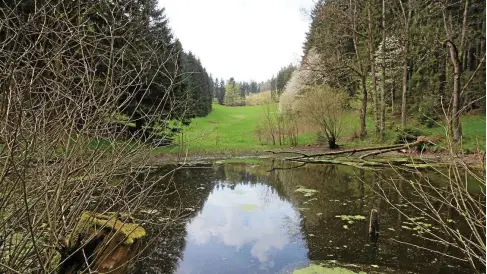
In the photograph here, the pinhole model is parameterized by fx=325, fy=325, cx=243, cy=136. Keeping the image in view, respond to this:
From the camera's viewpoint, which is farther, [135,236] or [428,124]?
[428,124]

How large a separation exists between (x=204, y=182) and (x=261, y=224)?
497 centimetres

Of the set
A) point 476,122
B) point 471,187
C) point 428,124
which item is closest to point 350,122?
point 428,124

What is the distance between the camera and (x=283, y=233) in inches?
279

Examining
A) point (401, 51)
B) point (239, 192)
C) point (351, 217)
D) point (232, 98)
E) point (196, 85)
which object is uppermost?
point (401, 51)

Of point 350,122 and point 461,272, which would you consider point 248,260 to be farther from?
point 350,122

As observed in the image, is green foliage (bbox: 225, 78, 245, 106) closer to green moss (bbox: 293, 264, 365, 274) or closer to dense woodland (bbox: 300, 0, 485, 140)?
dense woodland (bbox: 300, 0, 485, 140)

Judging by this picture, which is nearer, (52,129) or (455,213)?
(52,129)

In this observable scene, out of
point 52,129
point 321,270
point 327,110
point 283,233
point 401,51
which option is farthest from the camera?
point 401,51

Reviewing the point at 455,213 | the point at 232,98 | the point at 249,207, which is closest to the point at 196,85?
the point at 249,207

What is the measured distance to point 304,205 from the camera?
29.5ft

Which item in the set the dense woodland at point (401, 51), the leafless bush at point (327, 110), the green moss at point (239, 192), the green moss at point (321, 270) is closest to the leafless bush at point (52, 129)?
the green moss at point (321, 270)

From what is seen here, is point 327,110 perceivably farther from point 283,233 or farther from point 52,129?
point 52,129

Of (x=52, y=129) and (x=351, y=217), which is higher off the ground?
(x=52, y=129)

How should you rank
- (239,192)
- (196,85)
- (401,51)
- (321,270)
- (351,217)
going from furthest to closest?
(196,85) < (401,51) < (239,192) < (351,217) < (321,270)
